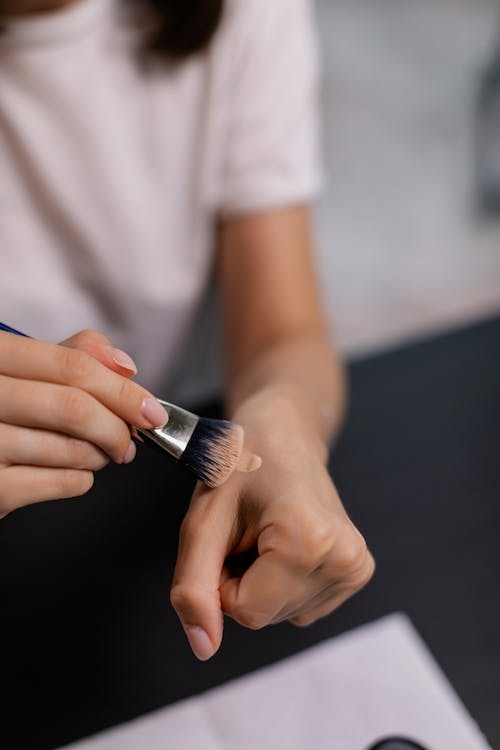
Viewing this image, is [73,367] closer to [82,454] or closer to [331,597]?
[82,454]

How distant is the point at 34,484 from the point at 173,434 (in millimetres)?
62

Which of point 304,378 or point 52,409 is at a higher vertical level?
point 52,409

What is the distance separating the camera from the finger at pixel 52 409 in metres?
0.33

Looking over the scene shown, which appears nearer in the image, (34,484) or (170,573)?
(34,484)

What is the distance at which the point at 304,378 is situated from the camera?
21.8 inches

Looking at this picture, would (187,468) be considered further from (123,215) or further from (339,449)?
(123,215)

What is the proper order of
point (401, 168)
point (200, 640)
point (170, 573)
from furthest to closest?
point (401, 168) < point (170, 573) < point (200, 640)

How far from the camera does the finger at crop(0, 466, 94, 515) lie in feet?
1.10

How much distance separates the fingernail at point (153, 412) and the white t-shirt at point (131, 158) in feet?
1.01

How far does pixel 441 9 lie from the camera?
2092mm

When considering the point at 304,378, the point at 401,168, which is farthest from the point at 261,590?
the point at 401,168

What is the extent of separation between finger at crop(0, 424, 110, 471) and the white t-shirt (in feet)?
0.96

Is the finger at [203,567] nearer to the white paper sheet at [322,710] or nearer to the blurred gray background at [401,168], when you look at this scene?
the white paper sheet at [322,710]

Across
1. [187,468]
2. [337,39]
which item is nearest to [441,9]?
[337,39]
